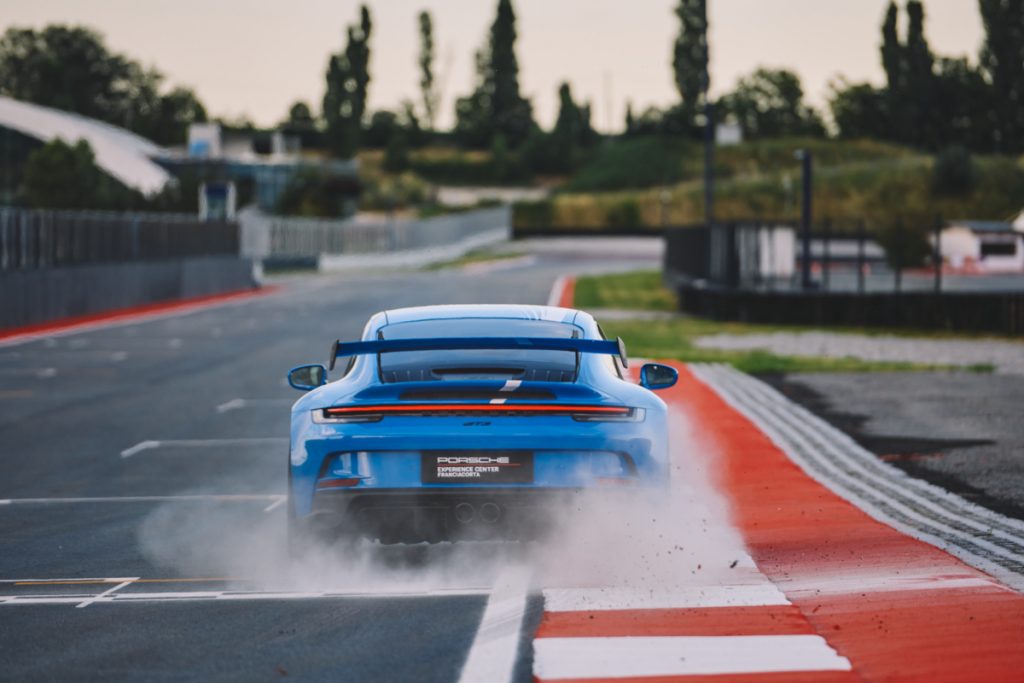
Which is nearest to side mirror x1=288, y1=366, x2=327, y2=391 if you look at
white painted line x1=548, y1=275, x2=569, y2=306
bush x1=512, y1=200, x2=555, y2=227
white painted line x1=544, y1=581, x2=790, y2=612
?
white painted line x1=544, y1=581, x2=790, y2=612

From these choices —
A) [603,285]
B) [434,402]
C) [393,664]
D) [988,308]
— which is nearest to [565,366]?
[434,402]

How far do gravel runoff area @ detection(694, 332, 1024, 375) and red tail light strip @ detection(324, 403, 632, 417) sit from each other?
15.0 m

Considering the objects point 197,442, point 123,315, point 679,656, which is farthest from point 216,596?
point 123,315

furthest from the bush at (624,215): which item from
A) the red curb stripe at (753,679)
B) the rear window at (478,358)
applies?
the red curb stripe at (753,679)

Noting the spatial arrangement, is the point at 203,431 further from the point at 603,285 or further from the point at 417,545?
the point at 603,285

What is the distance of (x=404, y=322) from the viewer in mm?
9812

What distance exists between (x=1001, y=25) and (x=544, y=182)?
6211 cm

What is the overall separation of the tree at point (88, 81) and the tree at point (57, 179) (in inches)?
2838

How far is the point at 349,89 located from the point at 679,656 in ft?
487

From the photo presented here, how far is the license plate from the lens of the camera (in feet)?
27.7

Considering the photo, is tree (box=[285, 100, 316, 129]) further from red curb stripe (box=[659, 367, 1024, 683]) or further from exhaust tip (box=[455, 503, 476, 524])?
exhaust tip (box=[455, 503, 476, 524])

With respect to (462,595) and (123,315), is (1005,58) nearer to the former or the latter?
(123,315)

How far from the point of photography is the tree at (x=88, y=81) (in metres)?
164

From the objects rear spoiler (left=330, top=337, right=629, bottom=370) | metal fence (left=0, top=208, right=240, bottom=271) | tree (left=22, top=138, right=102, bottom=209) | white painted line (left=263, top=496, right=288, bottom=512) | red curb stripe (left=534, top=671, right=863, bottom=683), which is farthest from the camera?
tree (left=22, top=138, right=102, bottom=209)
